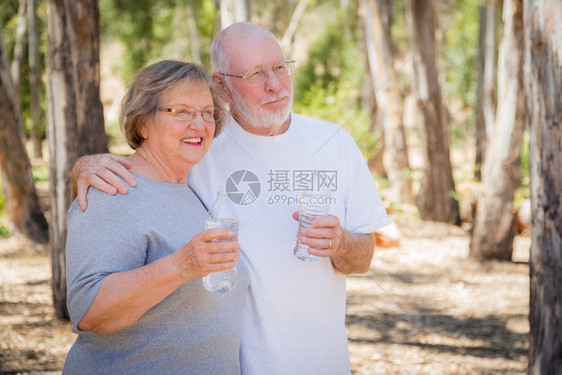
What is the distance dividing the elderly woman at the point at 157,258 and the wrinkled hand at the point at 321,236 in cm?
34

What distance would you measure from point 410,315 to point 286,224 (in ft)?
13.1

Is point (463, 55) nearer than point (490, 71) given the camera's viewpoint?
No

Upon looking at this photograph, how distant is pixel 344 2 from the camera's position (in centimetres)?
2741

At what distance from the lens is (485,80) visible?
13102 mm

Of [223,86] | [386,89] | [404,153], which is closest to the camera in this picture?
[223,86]

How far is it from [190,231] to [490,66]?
467 inches

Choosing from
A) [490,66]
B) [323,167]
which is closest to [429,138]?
[490,66]

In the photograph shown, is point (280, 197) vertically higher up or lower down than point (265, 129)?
lower down

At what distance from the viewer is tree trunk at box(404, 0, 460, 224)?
33.1 ft

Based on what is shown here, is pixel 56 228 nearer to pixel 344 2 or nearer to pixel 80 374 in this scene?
pixel 80 374

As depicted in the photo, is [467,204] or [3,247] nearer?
[3,247]

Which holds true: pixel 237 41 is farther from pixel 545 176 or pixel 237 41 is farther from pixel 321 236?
Result: pixel 545 176

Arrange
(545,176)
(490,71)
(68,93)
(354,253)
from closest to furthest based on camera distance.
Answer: (354,253) → (545,176) → (68,93) → (490,71)

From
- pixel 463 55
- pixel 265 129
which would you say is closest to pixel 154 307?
pixel 265 129
